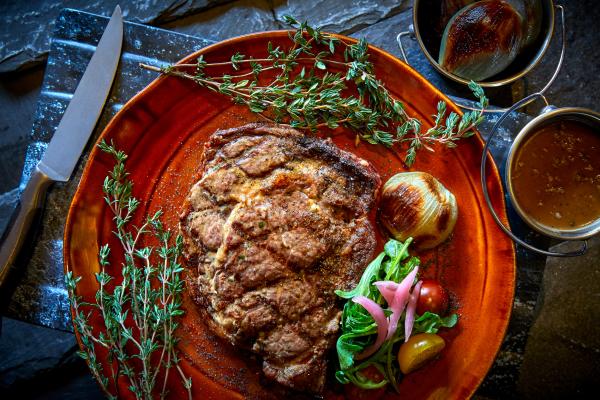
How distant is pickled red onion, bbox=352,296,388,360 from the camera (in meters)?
2.66

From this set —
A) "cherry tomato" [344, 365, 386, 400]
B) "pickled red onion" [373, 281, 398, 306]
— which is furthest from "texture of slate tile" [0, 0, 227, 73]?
"cherry tomato" [344, 365, 386, 400]

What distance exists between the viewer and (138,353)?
3.08 metres

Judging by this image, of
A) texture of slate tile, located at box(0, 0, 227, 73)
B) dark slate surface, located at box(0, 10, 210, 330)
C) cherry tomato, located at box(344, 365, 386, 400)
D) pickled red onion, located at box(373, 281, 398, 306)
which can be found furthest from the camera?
texture of slate tile, located at box(0, 0, 227, 73)

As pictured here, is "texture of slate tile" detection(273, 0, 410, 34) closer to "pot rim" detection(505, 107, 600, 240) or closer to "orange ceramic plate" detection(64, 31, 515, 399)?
"orange ceramic plate" detection(64, 31, 515, 399)

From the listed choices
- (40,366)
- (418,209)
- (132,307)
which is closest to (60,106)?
(132,307)

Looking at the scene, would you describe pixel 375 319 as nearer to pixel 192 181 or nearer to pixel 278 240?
pixel 278 240

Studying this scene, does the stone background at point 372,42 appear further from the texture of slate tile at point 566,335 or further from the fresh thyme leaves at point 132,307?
the fresh thyme leaves at point 132,307

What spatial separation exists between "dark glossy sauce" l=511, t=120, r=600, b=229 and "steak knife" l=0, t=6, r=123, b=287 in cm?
276

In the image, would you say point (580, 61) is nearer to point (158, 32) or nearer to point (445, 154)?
point (445, 154)

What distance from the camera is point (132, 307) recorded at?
9.52 feet

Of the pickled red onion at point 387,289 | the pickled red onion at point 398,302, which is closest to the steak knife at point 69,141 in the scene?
the pickled red onion at point 387,289

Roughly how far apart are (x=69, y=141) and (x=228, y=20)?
159 centimetres

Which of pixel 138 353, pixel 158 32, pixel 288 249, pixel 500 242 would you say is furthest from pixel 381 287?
pixel 158 32

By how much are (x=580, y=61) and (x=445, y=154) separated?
1680mm
